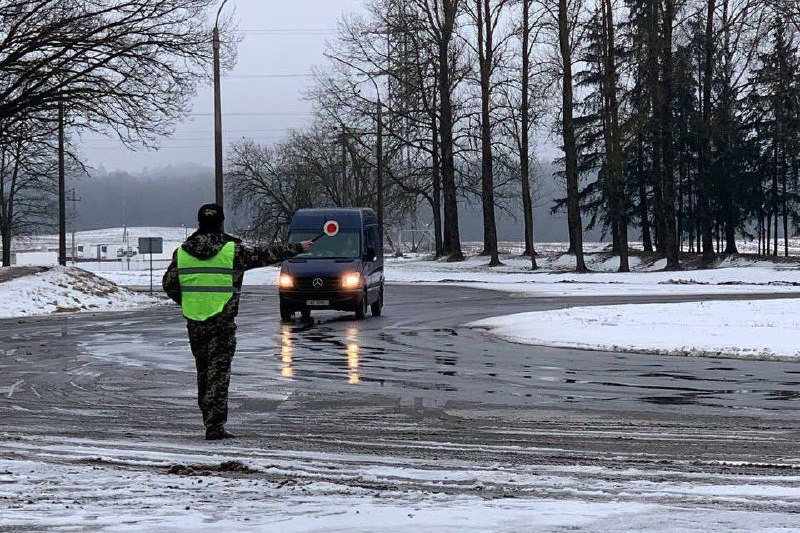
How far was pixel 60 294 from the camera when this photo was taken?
33.8m

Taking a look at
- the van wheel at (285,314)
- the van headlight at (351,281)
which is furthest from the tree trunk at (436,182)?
the van wheel at (285,314)

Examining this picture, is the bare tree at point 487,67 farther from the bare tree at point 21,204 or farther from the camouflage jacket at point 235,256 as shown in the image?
the camouflage jacket at point 235,256

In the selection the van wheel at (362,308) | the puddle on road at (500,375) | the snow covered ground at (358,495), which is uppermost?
the van wheel at (362,308)

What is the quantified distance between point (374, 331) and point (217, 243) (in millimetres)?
13392

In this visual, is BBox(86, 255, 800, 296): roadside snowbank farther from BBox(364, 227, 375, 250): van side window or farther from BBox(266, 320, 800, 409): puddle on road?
BBox(266, 320, 800, 409): puddle on road

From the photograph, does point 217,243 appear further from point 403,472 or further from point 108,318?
point 108,318

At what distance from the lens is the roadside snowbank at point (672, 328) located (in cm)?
1725

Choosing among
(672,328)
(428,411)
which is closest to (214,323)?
(428,411)

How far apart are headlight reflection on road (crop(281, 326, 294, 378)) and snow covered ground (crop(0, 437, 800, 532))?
20.3ft

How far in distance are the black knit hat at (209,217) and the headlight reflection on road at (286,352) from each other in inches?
212

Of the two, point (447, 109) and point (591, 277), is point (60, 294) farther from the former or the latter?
point (447, 109)

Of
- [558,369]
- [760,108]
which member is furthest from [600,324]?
[760,108]

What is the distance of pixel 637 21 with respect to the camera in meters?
49.9

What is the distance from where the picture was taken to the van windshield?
84.3ft
